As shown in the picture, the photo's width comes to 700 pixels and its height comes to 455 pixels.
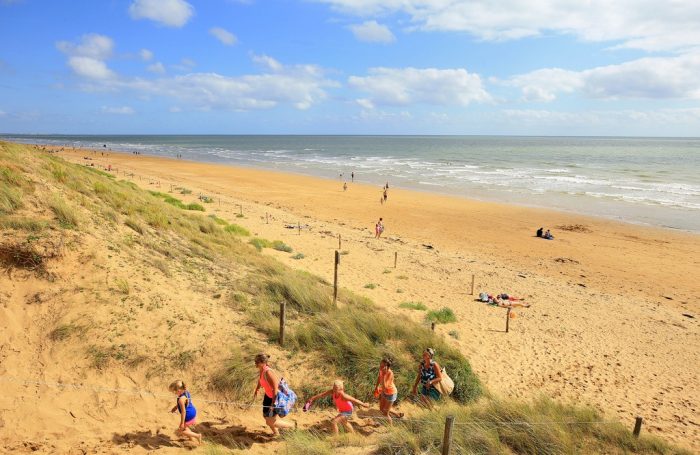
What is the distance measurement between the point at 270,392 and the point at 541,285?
1366 centimetres

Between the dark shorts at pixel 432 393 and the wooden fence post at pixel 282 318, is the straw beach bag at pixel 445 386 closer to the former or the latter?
the dark shorts at pixel 432 393

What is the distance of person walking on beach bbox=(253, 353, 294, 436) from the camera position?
641cm

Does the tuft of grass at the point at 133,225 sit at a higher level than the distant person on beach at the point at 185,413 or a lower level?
higher

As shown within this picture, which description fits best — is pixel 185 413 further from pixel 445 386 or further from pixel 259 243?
pixel 259 243

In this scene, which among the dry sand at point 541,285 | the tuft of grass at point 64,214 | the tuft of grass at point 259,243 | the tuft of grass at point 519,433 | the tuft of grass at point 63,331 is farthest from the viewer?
the tuft of grass at point 259,243

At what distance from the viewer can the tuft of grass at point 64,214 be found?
9.55m

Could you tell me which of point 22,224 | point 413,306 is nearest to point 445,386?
point 413,306

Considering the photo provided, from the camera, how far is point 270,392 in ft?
21.1

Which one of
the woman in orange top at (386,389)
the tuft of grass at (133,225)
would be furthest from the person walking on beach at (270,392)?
the tuft of grass at (133,225)

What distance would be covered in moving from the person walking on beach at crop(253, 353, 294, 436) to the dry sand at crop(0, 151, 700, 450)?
66.0 inches

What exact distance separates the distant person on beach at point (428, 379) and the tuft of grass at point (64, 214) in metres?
7.80

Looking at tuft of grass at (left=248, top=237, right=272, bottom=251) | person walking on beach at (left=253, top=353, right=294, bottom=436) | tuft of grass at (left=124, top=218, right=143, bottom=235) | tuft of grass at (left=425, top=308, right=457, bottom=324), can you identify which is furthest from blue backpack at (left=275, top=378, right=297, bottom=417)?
tuft of grass at (left=248, top=237, right=272, bottom=251)

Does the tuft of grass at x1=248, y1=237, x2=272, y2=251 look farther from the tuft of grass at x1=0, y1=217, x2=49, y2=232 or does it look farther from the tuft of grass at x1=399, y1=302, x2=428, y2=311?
the tuft of grass at x1=0, y1=217, x2=49, y2=232

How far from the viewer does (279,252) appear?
58.2ft
